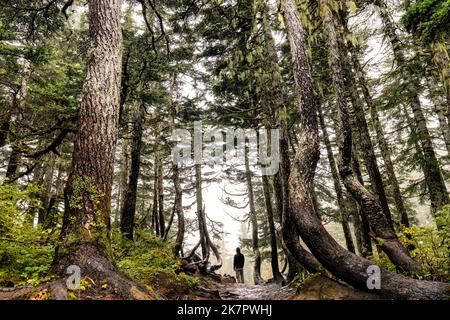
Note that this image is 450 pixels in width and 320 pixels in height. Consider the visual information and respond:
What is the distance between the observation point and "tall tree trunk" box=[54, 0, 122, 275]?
13.6 ft

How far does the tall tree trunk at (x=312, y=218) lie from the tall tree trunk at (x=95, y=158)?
3.52 metres

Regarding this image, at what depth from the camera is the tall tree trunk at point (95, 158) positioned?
4152 millimetres

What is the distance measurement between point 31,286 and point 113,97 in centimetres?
328

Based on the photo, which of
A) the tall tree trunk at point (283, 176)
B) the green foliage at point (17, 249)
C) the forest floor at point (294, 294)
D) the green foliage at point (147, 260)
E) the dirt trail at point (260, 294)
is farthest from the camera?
the dirt trail at point (260, 294)

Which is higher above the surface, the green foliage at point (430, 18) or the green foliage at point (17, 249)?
the green foliage at point (430, 18)

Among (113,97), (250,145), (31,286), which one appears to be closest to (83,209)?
(31,286)

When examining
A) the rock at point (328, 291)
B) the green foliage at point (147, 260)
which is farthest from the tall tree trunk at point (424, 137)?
the green foliage at point (147, 260)

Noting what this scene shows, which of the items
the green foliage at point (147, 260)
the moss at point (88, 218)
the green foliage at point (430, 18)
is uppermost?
the green foliage at point (430, 18)

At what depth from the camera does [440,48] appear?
719 cm

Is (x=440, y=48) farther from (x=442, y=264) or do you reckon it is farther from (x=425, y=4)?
(x=442, y=264)

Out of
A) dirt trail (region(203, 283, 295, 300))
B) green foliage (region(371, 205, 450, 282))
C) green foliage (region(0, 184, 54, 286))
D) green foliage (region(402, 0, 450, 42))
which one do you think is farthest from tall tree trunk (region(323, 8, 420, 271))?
green foliage (region(0, 184, 54, 286))

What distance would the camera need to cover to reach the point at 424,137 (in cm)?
1038

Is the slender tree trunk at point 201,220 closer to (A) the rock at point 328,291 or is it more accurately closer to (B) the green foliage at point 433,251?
(A) the rock at point 328,291

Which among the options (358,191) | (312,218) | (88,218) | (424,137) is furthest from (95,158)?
(424,137)
